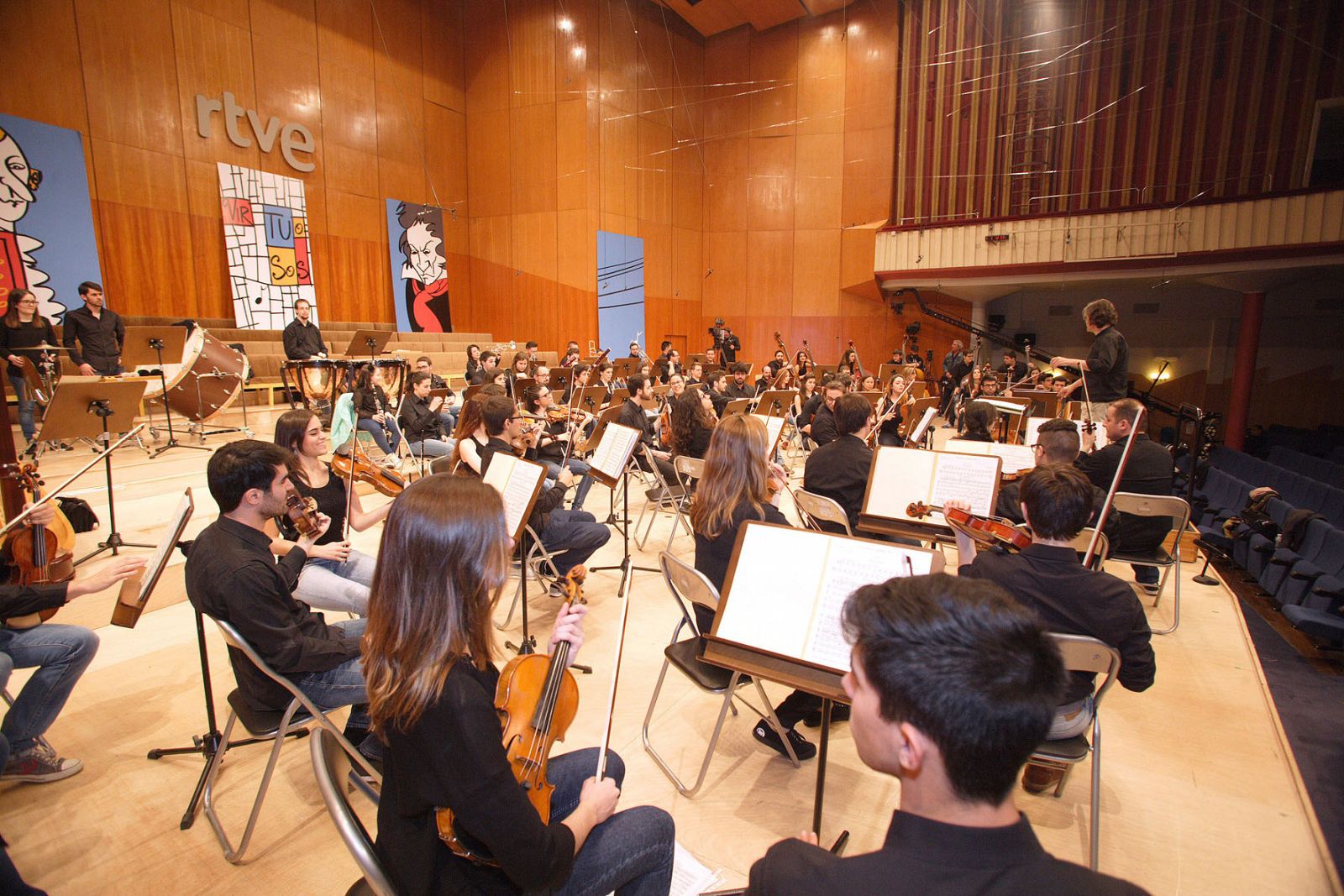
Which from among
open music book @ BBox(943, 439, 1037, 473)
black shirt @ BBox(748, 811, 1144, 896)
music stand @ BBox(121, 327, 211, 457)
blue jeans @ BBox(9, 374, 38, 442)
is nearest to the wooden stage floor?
open music book @ BBox(943, 439, 1037, 473)

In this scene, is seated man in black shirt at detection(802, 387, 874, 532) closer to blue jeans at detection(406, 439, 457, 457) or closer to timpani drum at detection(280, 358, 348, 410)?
blue jeans at detection(406, 439, 457, 457)

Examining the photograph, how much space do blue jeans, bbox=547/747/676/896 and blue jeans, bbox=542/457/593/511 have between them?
3.13 meters

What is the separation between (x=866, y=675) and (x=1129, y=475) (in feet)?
13.2

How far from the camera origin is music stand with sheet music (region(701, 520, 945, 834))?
1.91 metres

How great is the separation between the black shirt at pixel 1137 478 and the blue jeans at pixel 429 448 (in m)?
5.59

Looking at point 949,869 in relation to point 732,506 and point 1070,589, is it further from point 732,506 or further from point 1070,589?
point 732,506

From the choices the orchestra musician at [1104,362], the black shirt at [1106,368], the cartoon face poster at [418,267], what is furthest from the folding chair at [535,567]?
the cartoon face poster at [418,267]

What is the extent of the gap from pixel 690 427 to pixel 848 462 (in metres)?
1.42

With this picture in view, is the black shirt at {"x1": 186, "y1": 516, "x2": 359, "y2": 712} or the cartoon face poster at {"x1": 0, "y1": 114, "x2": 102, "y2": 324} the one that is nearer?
the black shirt at {"x1": 186, "y1": 516, "x2": 359, "y2": 712}

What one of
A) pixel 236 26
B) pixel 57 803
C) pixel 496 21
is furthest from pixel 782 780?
pixel 496 21

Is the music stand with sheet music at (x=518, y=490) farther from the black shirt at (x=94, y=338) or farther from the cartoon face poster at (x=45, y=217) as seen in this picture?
the cartoon face poster at (x=45, y=217)

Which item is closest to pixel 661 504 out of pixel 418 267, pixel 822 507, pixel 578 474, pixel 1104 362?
pixel 578 474

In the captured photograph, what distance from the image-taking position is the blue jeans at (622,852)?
4.72 ft

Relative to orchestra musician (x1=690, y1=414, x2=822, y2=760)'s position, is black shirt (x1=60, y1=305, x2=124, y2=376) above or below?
above
